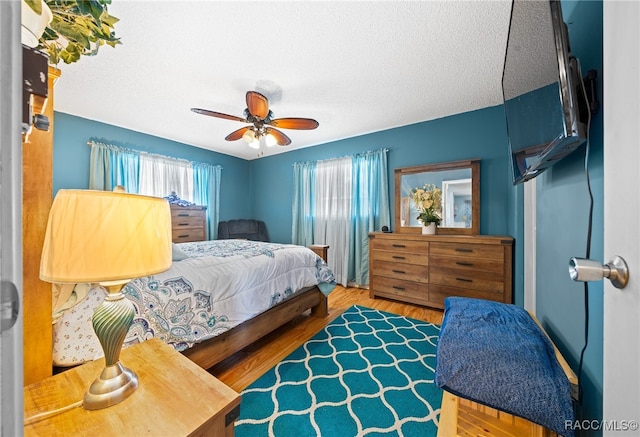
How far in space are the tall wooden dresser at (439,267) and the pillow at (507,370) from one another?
134 cm

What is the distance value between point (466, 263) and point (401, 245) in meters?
0.70

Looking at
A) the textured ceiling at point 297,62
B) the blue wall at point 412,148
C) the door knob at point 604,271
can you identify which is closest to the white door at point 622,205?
the door knob at point 604,271

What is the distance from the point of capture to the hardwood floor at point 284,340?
5.24 feet

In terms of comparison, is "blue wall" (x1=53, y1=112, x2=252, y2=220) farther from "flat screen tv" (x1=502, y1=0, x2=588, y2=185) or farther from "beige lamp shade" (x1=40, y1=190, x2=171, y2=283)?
"flat screen tv" (x1=502, y1=0, x2=588, y2=185)

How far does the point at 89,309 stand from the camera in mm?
1106

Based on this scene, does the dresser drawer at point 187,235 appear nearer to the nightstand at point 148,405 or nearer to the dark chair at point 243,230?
the dark chair at point 243,230

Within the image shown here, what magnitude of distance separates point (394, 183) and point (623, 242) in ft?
9.77

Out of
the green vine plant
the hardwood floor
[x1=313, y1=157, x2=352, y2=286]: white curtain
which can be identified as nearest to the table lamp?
the green vine plant

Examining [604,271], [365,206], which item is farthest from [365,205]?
[604,271]

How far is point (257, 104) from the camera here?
203cm

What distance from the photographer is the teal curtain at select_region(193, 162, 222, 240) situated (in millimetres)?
4055

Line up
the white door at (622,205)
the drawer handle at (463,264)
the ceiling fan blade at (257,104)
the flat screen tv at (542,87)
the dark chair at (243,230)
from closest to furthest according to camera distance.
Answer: the white door at (622,205) → the flat screen tv at (542,87) → the ceiling fan blade at (257,104) → the drawer handle at (463,264) → the dark chair at (243,230)

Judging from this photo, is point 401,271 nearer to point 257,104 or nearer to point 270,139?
point 270,139

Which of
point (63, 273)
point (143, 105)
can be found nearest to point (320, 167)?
point (143, 105)
